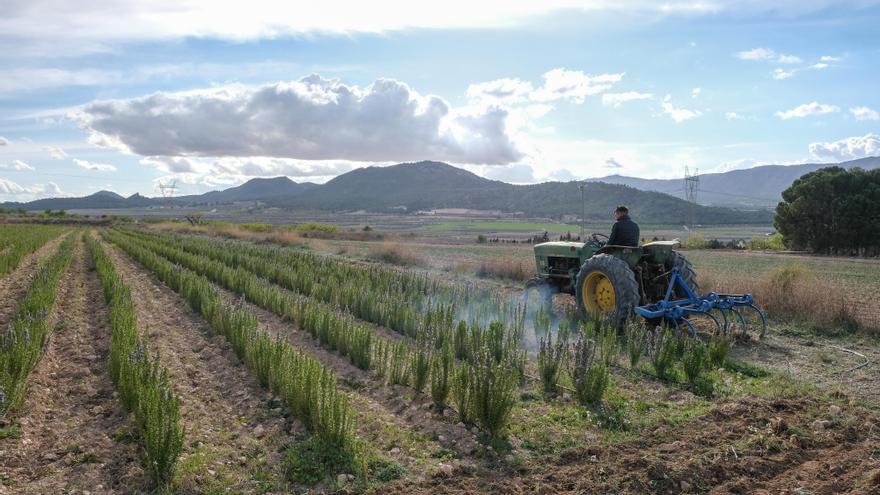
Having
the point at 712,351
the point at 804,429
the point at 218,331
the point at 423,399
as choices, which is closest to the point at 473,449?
the point at 423,399

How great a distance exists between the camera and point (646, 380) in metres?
6.63

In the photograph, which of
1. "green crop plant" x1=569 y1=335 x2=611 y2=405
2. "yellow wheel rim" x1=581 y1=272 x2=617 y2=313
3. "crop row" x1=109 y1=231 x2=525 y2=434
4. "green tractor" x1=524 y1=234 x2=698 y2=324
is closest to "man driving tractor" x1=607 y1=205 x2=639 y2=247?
"green tractor" x1=524 y1=234 x2=698 y2=324

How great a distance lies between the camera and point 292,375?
527cm

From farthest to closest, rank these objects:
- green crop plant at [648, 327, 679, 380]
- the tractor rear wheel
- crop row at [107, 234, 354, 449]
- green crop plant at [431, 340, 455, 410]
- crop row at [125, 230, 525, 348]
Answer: crop row at [125, 230, 525, 348], the tractor rear wheel, green crop plant at [648, 327, 679, 380], green crop plant at [431, 340, 455, 410], crop row at [107, 234, 354, 449]

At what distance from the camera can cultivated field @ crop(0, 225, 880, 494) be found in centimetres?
421

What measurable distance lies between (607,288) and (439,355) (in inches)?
129

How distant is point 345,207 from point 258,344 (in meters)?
142

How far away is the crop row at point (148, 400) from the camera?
408 centimetres

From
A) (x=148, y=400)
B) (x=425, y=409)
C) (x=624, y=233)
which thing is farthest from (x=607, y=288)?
(x=148, y=400)

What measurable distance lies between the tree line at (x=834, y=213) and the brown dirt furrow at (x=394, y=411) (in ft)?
96.9

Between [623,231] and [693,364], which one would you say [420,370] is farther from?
[623,231]

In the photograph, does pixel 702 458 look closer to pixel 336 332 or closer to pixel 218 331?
pixel 336 332

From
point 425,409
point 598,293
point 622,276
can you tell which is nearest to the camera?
point 425,409

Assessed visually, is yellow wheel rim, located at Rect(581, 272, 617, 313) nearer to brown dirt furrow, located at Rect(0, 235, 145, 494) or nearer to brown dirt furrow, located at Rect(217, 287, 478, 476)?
brown dirt furrow, located at Rect(217, 287, 478, 476)
